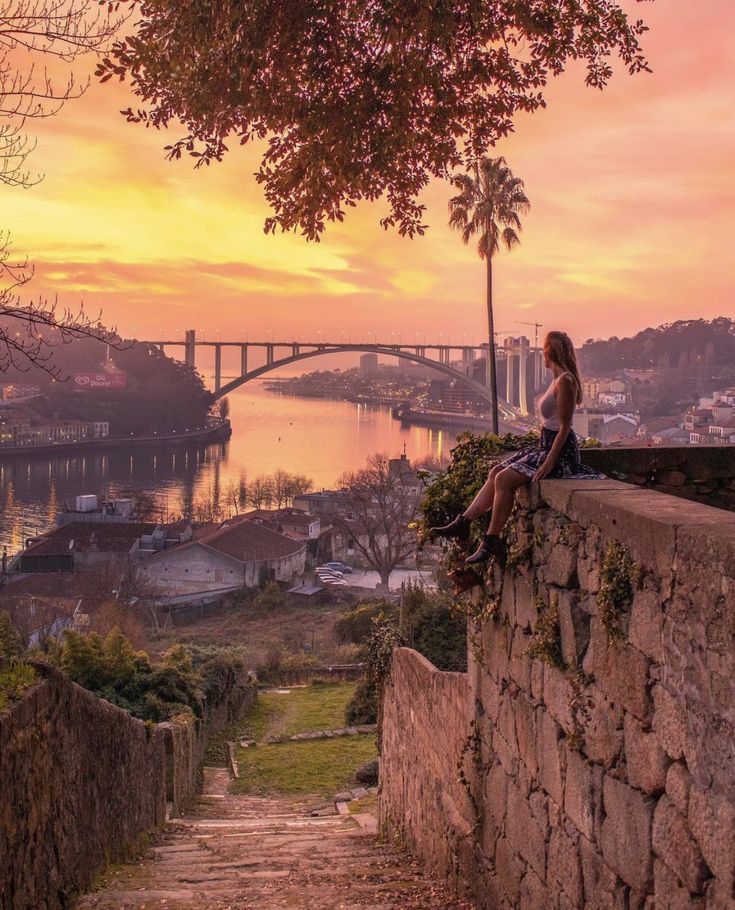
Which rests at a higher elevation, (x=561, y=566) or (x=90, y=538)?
(x=561, y=566)

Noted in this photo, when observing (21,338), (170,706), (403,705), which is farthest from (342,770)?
(21,338)

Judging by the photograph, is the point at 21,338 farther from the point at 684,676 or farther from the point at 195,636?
the point at 195,636

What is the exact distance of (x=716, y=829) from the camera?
2.24 m

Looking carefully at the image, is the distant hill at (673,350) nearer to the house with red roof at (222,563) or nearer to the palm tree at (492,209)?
the house with red roof at (222,563)

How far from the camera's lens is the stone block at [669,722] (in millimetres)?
2441

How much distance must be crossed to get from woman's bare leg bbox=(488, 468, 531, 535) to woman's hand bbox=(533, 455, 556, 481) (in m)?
0.07

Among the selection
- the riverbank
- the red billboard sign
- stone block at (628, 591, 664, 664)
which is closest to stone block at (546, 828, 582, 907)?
stone block at (628, 591, 664, 664)

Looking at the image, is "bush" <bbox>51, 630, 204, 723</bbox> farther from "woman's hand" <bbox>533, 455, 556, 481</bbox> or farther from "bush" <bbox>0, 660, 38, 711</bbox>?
"woman's hand" <bbox>533, 455, 556, 481</bbox>

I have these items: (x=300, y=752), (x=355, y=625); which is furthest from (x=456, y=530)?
(x=355, y=625)

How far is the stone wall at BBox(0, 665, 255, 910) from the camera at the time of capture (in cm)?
409

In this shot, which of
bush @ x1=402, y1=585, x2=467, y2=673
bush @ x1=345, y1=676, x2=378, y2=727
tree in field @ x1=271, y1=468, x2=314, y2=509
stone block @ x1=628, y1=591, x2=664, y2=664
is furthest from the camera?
tree in field @ x1=271, y1=468, x2=314, y2=509

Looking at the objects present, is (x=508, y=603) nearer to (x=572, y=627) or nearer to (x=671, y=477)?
(x=572, y=627)

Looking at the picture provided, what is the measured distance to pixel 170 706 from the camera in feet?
36.7

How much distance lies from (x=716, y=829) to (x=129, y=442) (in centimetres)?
9230
